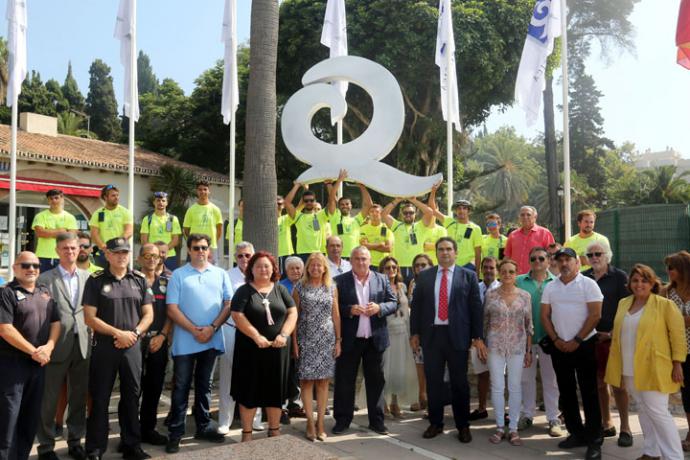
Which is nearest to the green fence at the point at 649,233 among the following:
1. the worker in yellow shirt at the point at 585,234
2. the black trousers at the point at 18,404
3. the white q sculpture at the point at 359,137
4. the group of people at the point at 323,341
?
the worker in yellow shirt at the point at 585,234

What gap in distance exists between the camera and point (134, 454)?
4.92 meters

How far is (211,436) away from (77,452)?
1084 millimetres

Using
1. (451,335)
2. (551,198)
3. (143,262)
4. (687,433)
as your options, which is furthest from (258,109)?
(551,198)

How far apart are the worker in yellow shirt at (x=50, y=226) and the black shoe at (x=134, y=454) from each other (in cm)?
322

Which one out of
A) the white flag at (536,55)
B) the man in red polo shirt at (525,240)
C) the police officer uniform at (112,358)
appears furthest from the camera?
the white flag at (536,55)

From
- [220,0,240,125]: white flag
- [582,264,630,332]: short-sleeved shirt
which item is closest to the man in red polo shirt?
[582,264,630,332]: short-sleeved shirt

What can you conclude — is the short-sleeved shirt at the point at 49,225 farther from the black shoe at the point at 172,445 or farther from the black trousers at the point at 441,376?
the black trousers at the point at 441,376

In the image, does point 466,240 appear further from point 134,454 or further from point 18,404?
point 18,404

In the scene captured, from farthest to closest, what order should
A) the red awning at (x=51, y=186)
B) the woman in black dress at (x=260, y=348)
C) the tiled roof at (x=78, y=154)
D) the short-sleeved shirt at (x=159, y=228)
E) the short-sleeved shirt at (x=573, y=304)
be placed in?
1. the tiled roof at (x=78, y=154)
2. the red awning at (x=51, y=186)
3. the short-sleeved shirt at (x=159, y=228)
4. the short-sleeved shirt at (x=573, y=304)
5. the woman in black dress at (x=260, y=348)

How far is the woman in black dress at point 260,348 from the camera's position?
5.05 meters

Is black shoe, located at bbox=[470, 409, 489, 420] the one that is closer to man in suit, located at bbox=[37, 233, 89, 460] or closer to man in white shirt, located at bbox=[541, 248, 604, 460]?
man in white shirt, located at bbox=[541, 248, 604, 460]

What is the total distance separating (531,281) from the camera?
6043 millimetres

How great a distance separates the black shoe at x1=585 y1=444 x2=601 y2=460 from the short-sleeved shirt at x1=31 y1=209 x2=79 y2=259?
596 centimetres

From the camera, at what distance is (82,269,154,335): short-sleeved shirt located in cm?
473
